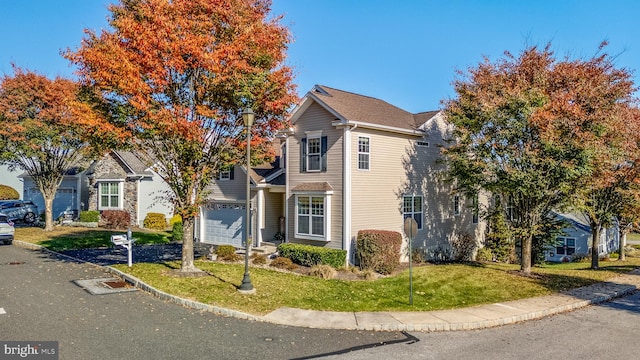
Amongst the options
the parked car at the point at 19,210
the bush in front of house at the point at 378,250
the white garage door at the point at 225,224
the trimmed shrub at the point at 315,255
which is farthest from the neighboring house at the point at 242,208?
the parked car at the point at 19,210

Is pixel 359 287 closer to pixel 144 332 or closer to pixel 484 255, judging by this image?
pixel 144 332

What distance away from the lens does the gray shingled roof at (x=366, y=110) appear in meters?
18.9

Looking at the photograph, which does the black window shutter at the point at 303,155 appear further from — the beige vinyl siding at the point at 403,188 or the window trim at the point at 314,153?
the beige vinyl siding at the point at 403,188

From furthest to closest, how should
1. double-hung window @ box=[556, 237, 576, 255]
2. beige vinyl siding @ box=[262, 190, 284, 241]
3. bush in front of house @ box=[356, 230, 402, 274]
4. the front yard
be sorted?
double-hung window @ box=[556, 237, 576, 255], beige vinyl siding @ box=[262, 190, 284, 241], bush in front of house @ box=[356, 230, 402, 274], the front yard

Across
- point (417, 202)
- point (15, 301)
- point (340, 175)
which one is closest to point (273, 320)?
point (15, 301)

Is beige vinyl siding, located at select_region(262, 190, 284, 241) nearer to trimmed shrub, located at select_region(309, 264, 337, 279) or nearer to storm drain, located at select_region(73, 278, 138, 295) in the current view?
trimmed shrub, located at select_region(309, 264, 337, 279)

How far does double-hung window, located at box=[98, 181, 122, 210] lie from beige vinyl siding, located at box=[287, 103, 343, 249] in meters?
18.7

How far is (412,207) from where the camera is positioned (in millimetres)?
21094

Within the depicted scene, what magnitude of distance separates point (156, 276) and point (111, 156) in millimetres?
23612

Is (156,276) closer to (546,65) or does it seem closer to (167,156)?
(167,156)

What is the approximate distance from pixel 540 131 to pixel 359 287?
910cm

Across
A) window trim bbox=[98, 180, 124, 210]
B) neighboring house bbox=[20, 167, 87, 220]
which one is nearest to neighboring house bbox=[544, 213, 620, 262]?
window trim bbox=[98, 180, 124, 210]

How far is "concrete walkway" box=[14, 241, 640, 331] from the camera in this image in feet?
32.0

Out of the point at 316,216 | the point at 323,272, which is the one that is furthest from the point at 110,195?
the point at 323,272
